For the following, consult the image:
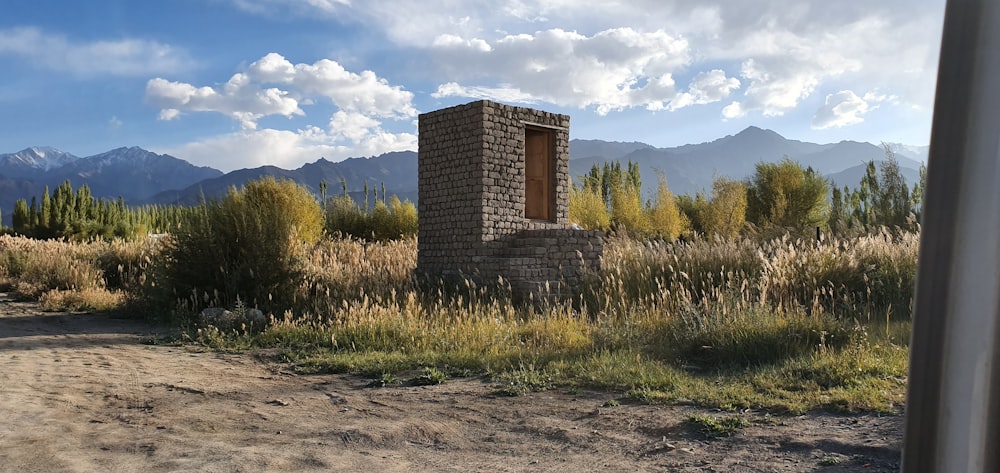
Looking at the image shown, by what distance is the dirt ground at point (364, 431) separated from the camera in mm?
4152

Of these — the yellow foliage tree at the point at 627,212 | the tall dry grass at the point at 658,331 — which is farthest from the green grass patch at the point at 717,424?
the yellow foliage tree at the point at 627,212

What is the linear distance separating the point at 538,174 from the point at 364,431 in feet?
32.3

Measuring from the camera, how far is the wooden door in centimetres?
1414

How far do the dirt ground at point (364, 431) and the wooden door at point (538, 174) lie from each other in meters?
7.75

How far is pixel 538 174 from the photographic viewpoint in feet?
46.6

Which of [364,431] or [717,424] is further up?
[717,424]

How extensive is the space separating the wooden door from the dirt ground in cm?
775

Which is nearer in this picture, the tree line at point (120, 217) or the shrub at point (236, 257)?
the shrub at point (236, 257)

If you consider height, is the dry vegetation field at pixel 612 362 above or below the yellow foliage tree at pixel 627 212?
below

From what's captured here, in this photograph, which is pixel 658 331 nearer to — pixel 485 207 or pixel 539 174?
pixel 485 207

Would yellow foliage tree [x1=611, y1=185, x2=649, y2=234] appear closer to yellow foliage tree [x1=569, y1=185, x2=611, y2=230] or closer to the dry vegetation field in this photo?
yellow foliage tree [x1=569, y1=185, x2=611, y2=230]

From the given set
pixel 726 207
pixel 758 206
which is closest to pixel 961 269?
pixel 726 207

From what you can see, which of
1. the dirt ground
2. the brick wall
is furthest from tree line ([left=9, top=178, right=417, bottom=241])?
the dirt ground

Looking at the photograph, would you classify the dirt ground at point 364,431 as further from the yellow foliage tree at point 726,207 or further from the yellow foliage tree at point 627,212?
the yellow foliage tree at point 726,207
